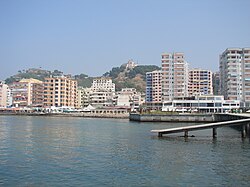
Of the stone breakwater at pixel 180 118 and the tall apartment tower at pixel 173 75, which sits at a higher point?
the tall apartment tower at pixel 173 75

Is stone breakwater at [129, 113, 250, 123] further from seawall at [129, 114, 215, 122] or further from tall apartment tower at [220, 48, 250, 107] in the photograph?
tall apartment tower at [220, 48, 250, 107]

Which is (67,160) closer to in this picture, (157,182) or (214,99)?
(157,182)

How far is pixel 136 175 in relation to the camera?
24.5m

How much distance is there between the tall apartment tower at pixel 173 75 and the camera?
162625 mm

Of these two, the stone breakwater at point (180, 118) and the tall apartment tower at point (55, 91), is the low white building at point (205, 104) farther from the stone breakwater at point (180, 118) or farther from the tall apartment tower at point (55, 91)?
the tall apartment tower at point (55, 91)

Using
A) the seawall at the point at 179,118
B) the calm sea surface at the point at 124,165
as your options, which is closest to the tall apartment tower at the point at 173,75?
the seawall at the point at 179,118

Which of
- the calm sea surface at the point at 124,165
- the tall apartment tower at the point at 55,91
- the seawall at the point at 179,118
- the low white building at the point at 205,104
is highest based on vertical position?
the tall apartment tower at the point at 55,91

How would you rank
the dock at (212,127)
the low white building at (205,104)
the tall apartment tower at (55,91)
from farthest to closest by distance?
the tall apartment tower at (55,91)
the low white building at (205,104)
the dock at (212,127)

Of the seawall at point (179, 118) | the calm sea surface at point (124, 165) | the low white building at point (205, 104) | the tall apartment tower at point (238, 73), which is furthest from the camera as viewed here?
the tall apartment tower at point (238, 73)

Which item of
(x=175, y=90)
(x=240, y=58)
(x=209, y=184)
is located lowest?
(x=209, y=184)

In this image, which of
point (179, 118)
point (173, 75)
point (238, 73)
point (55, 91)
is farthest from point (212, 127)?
point (55, 91)

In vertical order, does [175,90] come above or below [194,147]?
above

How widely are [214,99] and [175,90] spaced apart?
27936mm

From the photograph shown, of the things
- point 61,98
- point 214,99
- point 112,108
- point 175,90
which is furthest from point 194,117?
point 61,98
